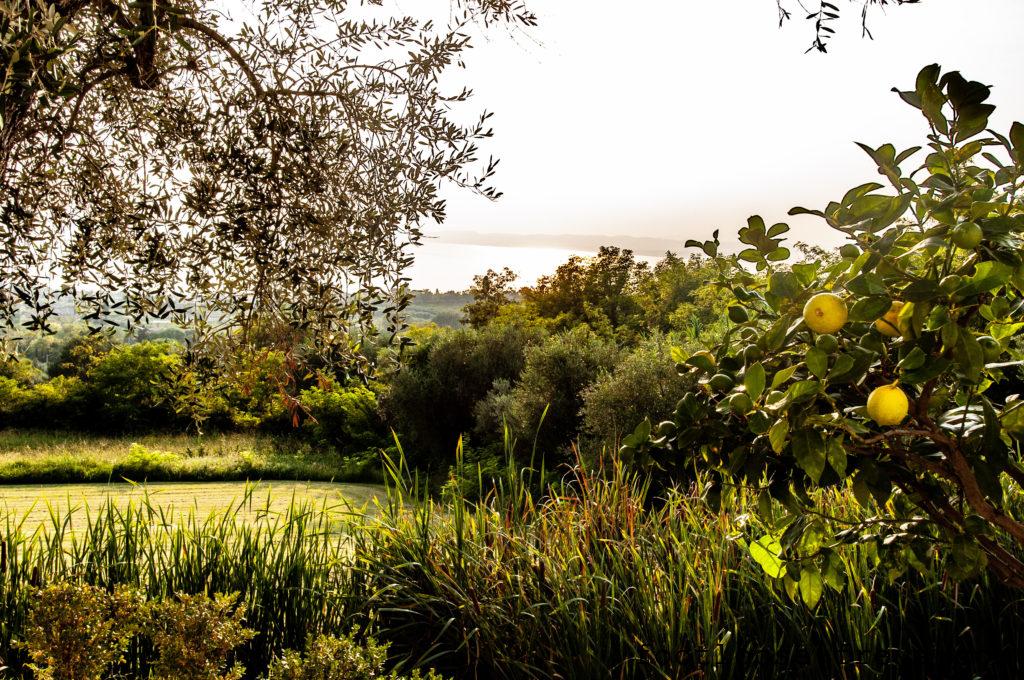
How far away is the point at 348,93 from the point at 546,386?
24.8 ft

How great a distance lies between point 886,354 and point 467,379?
1229 centimetres

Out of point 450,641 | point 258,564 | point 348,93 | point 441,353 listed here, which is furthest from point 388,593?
point 441,353

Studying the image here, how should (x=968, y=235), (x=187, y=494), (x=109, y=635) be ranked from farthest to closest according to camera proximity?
(x=187, y=494), (x=109, y=635), (x=968, y=235)

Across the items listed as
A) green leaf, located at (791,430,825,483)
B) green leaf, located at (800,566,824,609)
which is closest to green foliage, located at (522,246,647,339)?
green leaf, located at (800,566,824,609)

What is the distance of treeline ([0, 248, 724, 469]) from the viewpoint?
3070 millimetres

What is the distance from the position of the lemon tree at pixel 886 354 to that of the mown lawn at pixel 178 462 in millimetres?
14286

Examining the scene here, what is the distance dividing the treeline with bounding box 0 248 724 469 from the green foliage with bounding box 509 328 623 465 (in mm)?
21

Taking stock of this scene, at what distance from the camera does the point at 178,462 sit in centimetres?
1664

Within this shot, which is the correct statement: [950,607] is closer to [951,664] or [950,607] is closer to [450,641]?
[951,664]

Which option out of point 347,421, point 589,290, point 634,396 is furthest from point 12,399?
point 634,396

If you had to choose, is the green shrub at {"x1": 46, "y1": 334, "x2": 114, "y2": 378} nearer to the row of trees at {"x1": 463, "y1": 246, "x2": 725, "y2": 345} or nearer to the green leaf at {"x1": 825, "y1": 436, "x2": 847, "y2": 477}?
the row of trees at {"x1": 463, "y1": 246, "x2": 725, "y2": 345}

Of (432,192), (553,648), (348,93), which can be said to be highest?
(348,93)

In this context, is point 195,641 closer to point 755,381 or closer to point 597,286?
point 755,381

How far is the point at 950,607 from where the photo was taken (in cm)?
270
